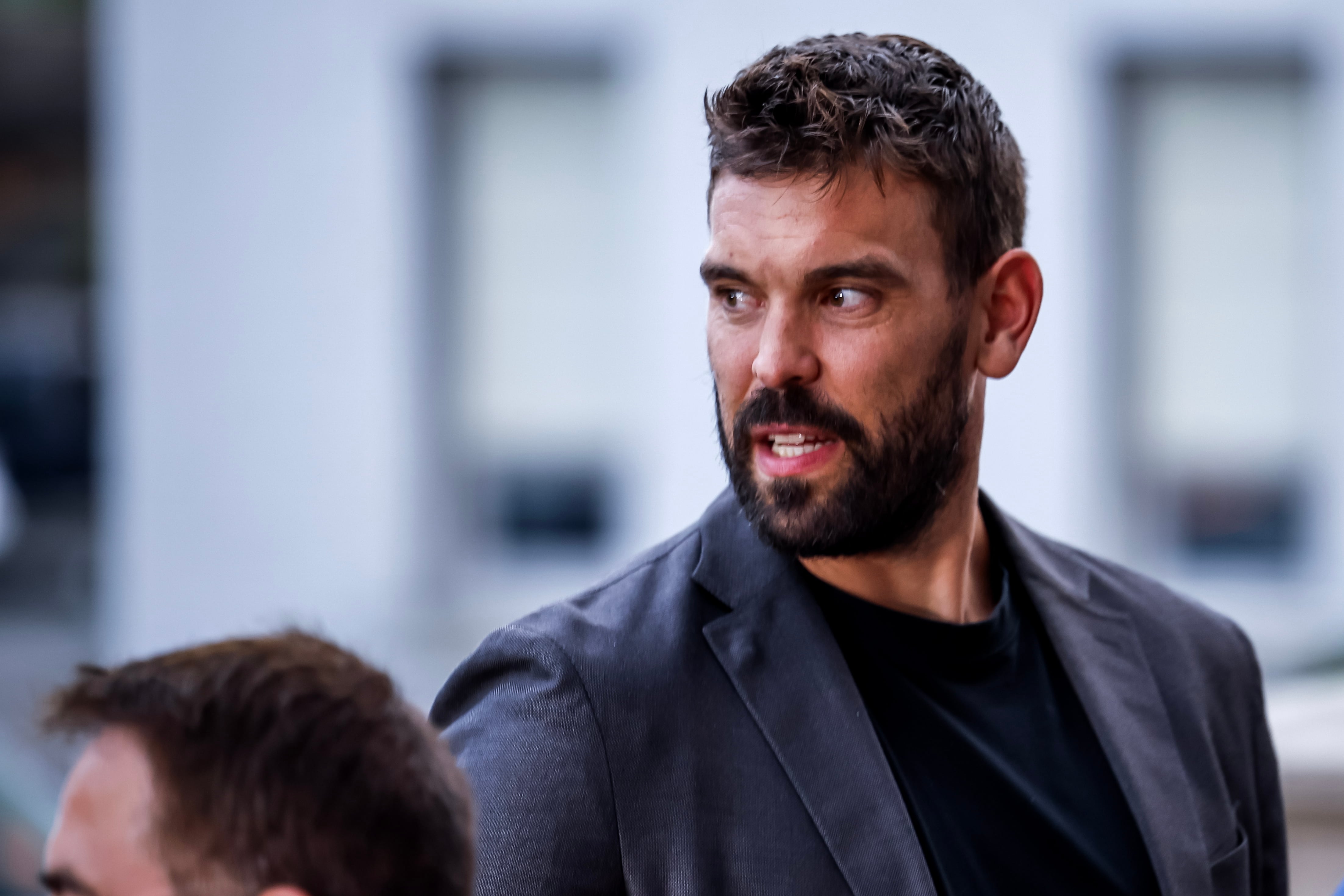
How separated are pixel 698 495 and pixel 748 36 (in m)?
1.92

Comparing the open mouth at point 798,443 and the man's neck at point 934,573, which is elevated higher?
the open mouth at point 798,443

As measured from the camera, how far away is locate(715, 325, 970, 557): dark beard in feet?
6.50

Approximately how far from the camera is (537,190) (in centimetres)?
699

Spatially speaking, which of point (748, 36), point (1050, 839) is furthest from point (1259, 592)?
point (1050, 839)

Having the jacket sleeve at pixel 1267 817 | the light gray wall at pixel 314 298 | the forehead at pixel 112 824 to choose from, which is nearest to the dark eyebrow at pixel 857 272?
the jacket sleeve at pixel 1267 817

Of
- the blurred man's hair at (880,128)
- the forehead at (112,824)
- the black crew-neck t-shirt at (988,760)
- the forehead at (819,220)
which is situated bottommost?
the black crew-neck t-shirt at (988,760)

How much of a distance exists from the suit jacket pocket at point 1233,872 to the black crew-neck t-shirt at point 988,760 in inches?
6.3

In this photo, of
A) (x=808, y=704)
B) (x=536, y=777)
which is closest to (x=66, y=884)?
(x=536, y=777)

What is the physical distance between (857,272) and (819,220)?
81mm

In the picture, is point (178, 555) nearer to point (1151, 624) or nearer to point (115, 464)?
point (115, 464)

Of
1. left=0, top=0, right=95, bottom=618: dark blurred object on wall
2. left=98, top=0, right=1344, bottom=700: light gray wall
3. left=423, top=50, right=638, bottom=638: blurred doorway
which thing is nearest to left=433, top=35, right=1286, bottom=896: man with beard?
left=98, top=0, right=1344, bottom=700: light gray wall

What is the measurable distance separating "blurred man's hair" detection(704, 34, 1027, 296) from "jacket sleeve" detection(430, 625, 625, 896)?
694 millimetres

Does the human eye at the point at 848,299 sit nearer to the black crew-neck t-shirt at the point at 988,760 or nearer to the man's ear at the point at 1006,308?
the man's ear at the point at 1006,308

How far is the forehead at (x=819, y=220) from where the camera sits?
77.3 inches
